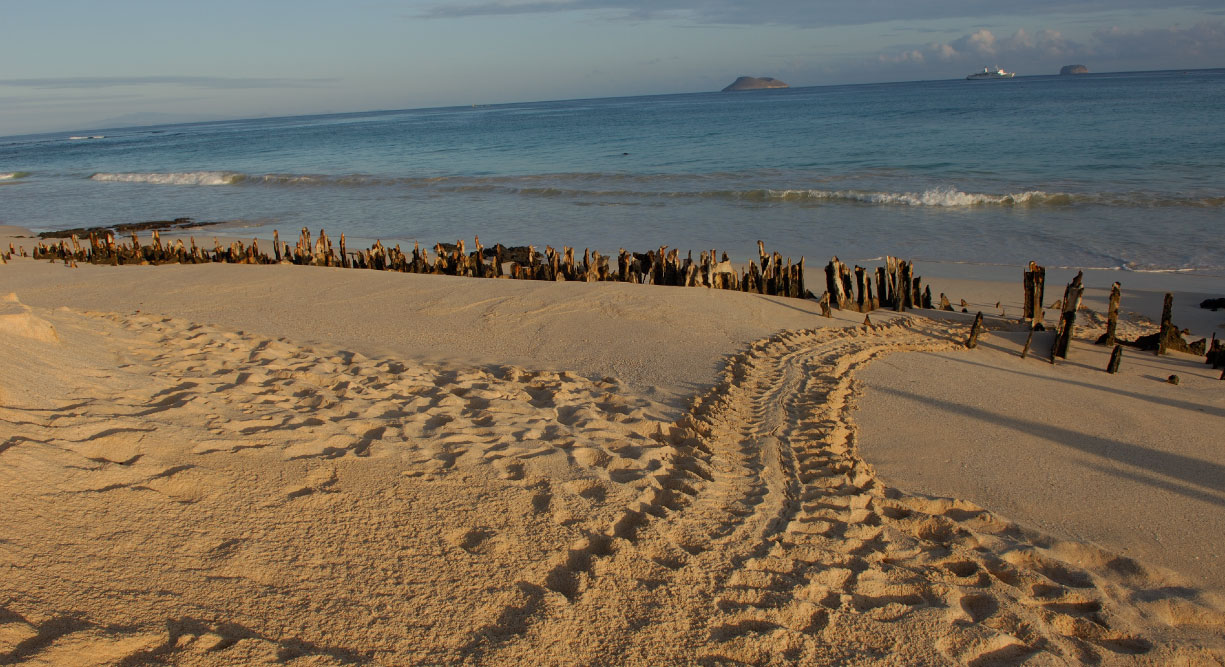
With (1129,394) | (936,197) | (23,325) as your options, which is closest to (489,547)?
(23,325)

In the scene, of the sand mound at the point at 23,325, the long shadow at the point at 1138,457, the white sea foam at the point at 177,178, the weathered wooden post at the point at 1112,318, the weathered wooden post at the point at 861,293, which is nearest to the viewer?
the long shadow at the point at 1138,457

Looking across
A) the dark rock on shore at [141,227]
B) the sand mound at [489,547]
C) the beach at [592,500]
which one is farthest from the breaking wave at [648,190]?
Answer: the sand mound at [489,547]

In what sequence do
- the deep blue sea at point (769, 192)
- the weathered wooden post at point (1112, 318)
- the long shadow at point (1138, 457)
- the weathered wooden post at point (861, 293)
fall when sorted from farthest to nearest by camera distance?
the deep blue sea at point (769, 192) → the weathered wooden post at point (861, 293) → the weathered wooden post at point (1112, 318) → the long shadow at point (1138, 457)

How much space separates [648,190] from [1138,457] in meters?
17.1

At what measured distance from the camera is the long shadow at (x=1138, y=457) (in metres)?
3.87

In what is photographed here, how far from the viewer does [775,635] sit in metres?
2.35

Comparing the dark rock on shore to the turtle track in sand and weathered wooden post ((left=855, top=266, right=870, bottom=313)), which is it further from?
the turtle track in sand

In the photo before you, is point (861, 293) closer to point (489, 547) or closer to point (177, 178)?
point (489, 547)

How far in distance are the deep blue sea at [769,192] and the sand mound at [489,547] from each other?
8.84 metres

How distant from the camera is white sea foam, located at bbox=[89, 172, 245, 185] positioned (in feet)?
94.0

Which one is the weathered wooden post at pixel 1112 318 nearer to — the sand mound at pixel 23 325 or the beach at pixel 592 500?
the beach at pixel 592 500

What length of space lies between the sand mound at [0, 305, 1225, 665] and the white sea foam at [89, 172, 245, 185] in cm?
2806

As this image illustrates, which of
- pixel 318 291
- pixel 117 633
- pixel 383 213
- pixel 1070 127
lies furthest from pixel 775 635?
pixel 1070 127

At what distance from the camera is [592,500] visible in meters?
3.17
